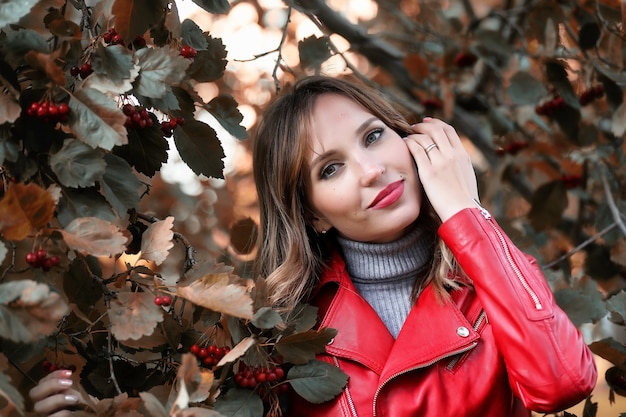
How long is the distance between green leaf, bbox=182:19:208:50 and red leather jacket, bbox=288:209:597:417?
0.69m

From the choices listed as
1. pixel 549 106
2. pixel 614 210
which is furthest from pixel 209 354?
pixel 549 106

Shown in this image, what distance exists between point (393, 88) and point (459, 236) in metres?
2.41

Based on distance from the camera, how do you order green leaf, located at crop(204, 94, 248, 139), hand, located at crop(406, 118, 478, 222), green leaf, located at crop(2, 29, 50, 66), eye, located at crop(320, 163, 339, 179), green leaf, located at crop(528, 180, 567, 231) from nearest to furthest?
green leaf, located at crop(2, 29, 50, 66) → green leaf, located at crop(204, 94, 248, 139) → hand, located at crop(406, 118, 478, 222) → eye, located at crop(320, 163, 339, 179) → green leaf, located at crop(528, 180, 567, 231)

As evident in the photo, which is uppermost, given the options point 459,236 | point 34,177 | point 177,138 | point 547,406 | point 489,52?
point 34,177

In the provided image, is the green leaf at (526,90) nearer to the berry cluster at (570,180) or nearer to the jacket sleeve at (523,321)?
the berry cluster at (570,180)

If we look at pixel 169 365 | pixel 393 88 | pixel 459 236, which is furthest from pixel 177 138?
pixel 393 88

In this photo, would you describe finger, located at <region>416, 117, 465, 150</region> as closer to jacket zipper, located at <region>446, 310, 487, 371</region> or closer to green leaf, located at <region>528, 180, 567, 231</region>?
jacket zipper, located at <region>446, 310, 487, 371</region>

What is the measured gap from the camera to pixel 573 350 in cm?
162

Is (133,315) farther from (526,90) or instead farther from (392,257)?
(526,90)

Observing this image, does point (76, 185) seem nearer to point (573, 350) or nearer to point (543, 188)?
point (573, 350)

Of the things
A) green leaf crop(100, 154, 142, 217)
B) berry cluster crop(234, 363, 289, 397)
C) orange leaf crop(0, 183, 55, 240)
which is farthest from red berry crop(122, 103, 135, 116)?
berry cluster crop(234, 363, 289, 397)

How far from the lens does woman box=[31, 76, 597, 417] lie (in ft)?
5.48

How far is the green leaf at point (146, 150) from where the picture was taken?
61.1 inches

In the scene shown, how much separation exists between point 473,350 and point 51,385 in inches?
37.6
